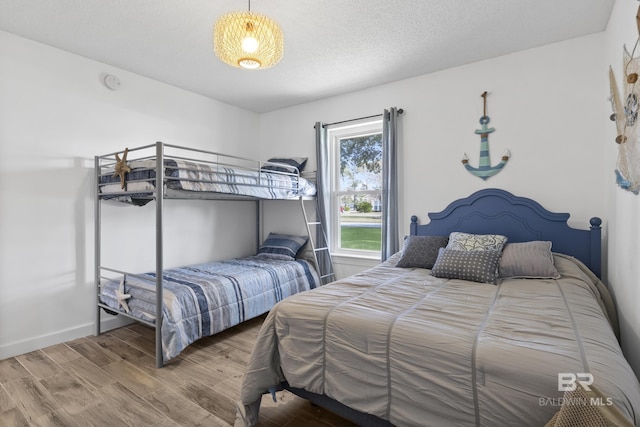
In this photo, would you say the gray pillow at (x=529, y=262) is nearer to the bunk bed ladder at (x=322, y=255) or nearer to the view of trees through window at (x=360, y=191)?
the view of trees through window at (x=360, y=191)

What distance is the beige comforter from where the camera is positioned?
3.31 ft

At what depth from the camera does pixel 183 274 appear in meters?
3.01

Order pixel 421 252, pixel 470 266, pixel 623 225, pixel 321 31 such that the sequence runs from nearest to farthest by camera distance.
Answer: pixel 623 225 → pixel 470 266 → pixel 321 31 → pixel 421 252

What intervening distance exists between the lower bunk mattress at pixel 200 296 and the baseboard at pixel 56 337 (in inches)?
11.0

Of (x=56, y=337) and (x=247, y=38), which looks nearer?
(x=247, y=38)

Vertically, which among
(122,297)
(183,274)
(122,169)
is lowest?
(122,297)

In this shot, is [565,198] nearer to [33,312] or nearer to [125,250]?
[125,250]

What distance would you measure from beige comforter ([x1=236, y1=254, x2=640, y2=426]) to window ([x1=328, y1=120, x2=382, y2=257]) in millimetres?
1703

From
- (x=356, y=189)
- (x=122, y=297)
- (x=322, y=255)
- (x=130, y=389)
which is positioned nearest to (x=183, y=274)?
(x=122, y=297)

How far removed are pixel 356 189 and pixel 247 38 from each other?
2.30 metres

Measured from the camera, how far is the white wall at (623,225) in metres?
1.56

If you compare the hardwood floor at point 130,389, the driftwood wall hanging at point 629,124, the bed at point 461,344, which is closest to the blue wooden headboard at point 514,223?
the bed at point 461,344

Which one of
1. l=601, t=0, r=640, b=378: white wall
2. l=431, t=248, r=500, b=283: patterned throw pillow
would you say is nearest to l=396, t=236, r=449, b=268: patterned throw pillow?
l=431, t=248, r=500, b=283: patterned throw pillow

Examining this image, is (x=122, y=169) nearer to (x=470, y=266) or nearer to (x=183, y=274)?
(x=183, y=274)
